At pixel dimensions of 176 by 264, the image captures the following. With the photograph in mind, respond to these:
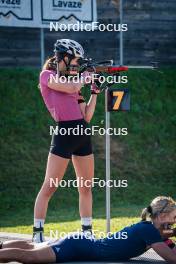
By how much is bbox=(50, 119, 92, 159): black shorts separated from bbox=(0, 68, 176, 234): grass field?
13.9 feet

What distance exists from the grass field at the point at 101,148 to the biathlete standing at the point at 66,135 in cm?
411

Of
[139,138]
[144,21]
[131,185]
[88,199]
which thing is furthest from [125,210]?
[144,21]

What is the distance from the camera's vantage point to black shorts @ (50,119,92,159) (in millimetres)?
8875

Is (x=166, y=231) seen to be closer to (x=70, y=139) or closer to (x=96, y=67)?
(x=70, y=139)

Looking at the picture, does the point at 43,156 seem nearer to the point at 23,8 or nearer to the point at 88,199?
the point at 23,8

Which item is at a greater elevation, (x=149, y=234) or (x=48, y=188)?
(x=48, y=188)

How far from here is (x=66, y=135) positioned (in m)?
8.87

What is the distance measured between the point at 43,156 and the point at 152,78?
4021mm

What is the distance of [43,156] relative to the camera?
54.0ft

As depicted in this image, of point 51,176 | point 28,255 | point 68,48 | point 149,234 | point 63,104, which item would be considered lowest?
point 28,255

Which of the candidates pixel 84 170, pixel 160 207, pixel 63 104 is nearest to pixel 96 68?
pixel 63 104

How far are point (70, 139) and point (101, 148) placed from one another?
27.3 feet

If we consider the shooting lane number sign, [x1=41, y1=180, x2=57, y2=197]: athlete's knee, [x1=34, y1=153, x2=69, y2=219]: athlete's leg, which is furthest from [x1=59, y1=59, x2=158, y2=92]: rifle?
[x1=41, y1=180, x2=57, y2=197]: athlete's knee

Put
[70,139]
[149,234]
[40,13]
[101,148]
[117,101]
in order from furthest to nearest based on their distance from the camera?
[40,13]
[101,148]
[117,101]
[70,139]
[149,234]
